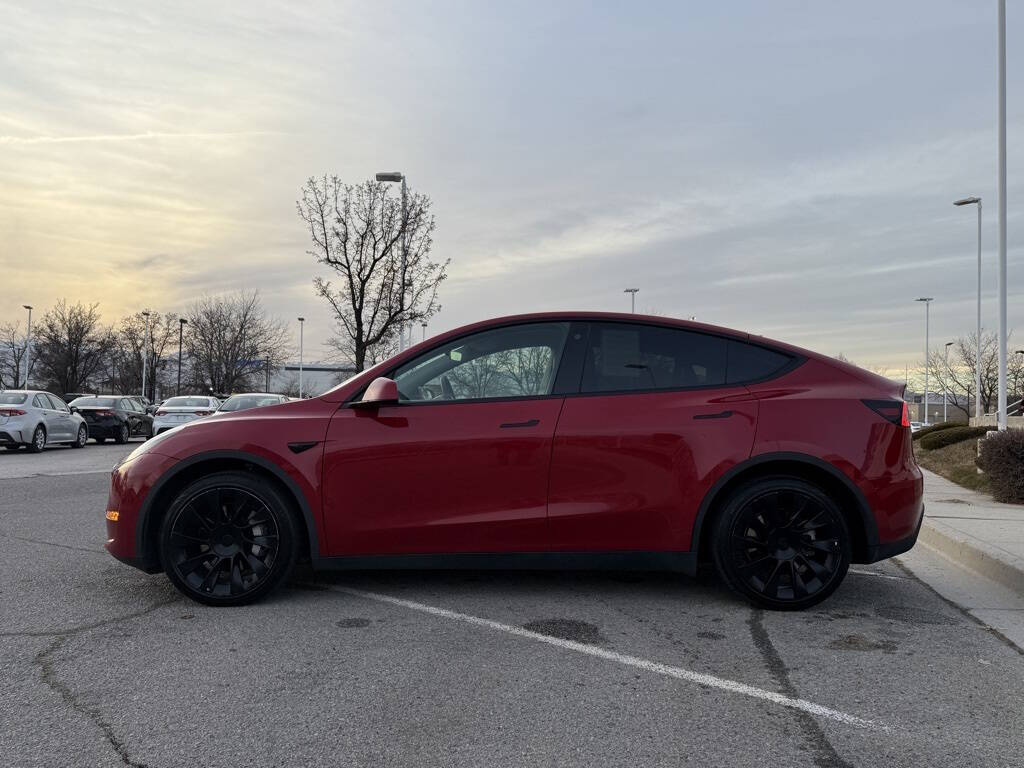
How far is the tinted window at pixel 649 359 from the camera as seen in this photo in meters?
4.84

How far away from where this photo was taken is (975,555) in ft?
20.8

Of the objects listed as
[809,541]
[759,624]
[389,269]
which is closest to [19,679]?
[759,624]

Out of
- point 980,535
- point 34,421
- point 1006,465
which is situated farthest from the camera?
point 34,421

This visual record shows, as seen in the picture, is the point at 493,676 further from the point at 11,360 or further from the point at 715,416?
the point at 11,360

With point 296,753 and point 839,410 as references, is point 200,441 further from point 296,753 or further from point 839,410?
point 839,410

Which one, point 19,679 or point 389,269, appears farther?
point 389,269

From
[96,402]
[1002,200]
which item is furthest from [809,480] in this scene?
[96,402]

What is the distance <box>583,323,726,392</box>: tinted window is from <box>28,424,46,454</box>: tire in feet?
61.0

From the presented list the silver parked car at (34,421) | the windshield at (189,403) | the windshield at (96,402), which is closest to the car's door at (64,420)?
the silver parked car at (34,421)

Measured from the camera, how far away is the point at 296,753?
2.79 meters

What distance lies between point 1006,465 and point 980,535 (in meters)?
4.27

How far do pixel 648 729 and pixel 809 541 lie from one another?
2.08 m

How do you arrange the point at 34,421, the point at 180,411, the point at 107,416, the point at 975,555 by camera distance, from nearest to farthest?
the point at 975,555, the point at 34,421, the point at 180,411, the point at 107,416

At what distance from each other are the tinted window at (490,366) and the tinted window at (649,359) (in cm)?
23
